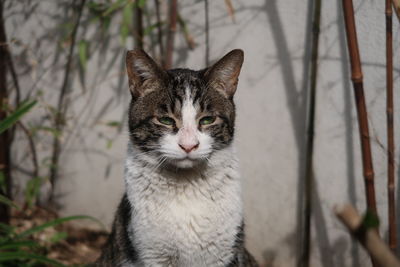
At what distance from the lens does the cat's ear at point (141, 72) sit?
5.84 ft

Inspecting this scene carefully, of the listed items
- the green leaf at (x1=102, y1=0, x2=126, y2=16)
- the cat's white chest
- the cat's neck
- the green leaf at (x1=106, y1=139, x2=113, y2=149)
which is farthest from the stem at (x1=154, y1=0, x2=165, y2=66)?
the cat's white chest

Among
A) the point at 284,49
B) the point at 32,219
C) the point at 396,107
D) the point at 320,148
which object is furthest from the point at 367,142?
the point at 32,219

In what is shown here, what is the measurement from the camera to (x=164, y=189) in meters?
1.81

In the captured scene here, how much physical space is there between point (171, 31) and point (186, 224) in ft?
4.46

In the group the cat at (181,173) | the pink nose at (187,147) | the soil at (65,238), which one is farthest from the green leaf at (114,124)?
the pink nose at (187,147)

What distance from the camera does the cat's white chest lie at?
69.0 inches

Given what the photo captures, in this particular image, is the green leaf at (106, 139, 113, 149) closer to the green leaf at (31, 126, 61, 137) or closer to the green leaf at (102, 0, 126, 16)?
the green leaf at (31, 126, 61, 137)

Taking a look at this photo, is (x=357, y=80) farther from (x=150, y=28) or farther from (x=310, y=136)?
(x=150, y=28)

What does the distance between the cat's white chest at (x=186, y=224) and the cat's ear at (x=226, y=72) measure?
0.41 metres

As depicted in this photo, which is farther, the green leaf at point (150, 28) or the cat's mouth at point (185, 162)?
the green leaf at point (150, 28)

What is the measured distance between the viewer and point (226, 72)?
1864 mm

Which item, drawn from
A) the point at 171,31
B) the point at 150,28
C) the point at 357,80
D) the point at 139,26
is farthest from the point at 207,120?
the point at 139,26

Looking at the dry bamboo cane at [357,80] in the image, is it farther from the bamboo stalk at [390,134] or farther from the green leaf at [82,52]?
the green leaf at [82,52]

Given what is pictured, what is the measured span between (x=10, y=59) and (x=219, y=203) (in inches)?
86.3
